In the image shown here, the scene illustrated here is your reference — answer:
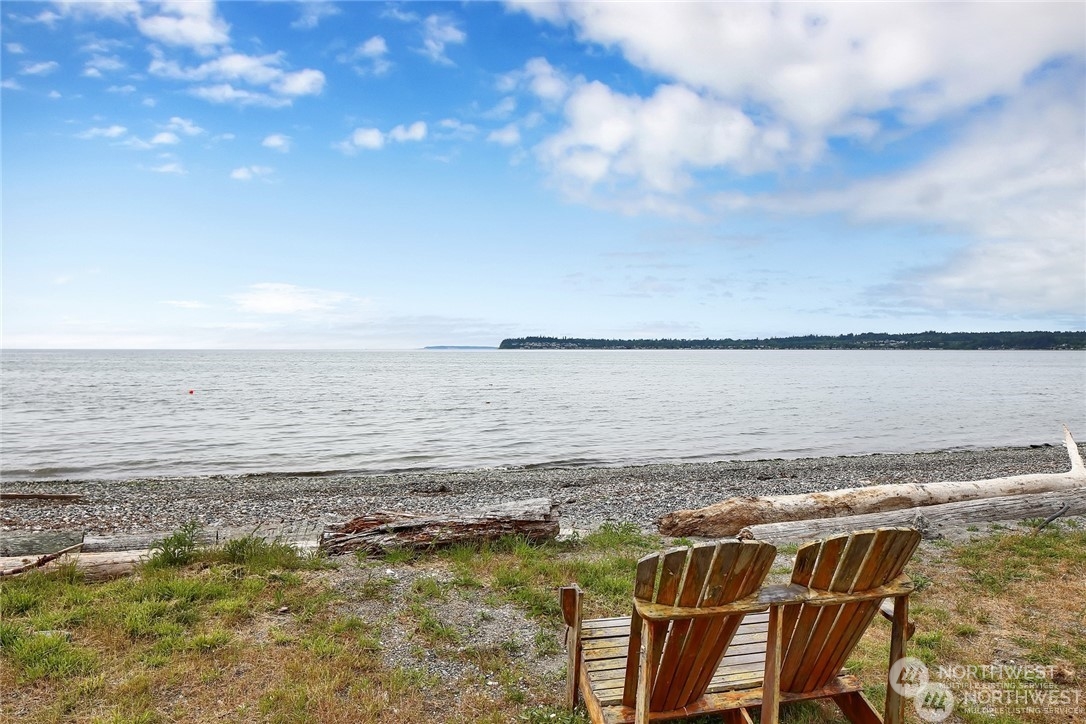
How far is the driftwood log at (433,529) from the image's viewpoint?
8.13 meters

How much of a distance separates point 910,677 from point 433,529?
5.56 m

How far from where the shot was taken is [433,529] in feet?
27.3

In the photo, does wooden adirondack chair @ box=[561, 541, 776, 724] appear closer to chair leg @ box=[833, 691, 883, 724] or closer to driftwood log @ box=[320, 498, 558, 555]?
chair leg @ box=[833, 691, 883, 724]

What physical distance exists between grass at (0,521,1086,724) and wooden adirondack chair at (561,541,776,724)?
0.47 m

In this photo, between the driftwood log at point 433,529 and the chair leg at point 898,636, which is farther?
the driftwood log at point 433,529

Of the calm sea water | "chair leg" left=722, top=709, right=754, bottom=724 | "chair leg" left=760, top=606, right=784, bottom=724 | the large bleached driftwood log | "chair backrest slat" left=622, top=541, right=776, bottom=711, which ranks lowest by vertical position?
the calm sea water

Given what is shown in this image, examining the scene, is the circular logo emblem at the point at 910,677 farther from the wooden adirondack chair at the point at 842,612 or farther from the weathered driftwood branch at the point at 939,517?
the weathered driftwood branch at the point at 939,517

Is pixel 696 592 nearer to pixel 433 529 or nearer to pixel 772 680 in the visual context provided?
pixel 772 680

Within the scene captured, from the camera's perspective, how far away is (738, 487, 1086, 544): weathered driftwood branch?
30.1 feet

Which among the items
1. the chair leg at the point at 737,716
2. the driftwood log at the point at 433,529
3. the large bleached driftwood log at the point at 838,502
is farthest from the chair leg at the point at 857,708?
the large bleached driftwood log at the point at 838,502

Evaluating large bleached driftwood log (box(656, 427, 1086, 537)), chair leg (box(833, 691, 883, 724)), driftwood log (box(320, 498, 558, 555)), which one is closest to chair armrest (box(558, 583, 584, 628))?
chair leg (box(833, 691, 883, 724))

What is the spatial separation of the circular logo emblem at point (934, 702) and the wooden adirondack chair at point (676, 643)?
1.21 m

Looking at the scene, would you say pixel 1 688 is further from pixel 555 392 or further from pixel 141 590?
pixel 555 392

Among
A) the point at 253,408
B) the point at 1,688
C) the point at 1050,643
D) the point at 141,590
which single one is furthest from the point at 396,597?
the point at 253,408
